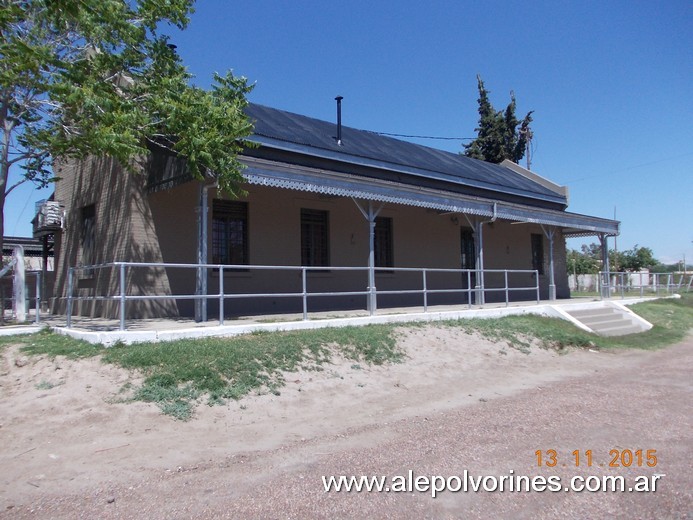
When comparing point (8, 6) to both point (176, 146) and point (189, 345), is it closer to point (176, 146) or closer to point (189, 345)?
point (176, 146)

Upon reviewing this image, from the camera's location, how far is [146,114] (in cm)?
990

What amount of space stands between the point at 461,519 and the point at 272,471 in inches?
70.7

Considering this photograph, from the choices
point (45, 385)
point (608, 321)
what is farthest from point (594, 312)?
point (45, 385)

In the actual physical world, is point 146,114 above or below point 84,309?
above

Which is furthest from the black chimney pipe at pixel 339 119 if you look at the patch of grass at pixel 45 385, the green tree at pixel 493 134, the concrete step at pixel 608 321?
the green tree at pixel 493 134

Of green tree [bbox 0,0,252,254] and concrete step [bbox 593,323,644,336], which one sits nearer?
green tree [bbox 0,0,252,254]

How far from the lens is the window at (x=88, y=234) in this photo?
13328mm

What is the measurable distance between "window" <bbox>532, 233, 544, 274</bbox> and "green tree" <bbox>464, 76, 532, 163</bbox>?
17.8 m

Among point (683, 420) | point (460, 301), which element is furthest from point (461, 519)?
point (460, 301)

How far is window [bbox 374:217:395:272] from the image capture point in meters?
16.3

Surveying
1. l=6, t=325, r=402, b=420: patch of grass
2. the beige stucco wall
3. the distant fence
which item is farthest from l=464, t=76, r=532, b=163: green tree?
l=6, t=325, r=402, b=420: patch of grass

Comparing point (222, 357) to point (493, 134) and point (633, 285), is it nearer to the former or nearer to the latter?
point (633, 285)

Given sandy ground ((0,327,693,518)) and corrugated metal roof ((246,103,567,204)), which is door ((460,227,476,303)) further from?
sandy ground ((0,327,693,518))

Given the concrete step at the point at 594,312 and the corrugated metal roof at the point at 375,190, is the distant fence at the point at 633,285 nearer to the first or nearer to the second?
the concrete step at the point at 594,312
